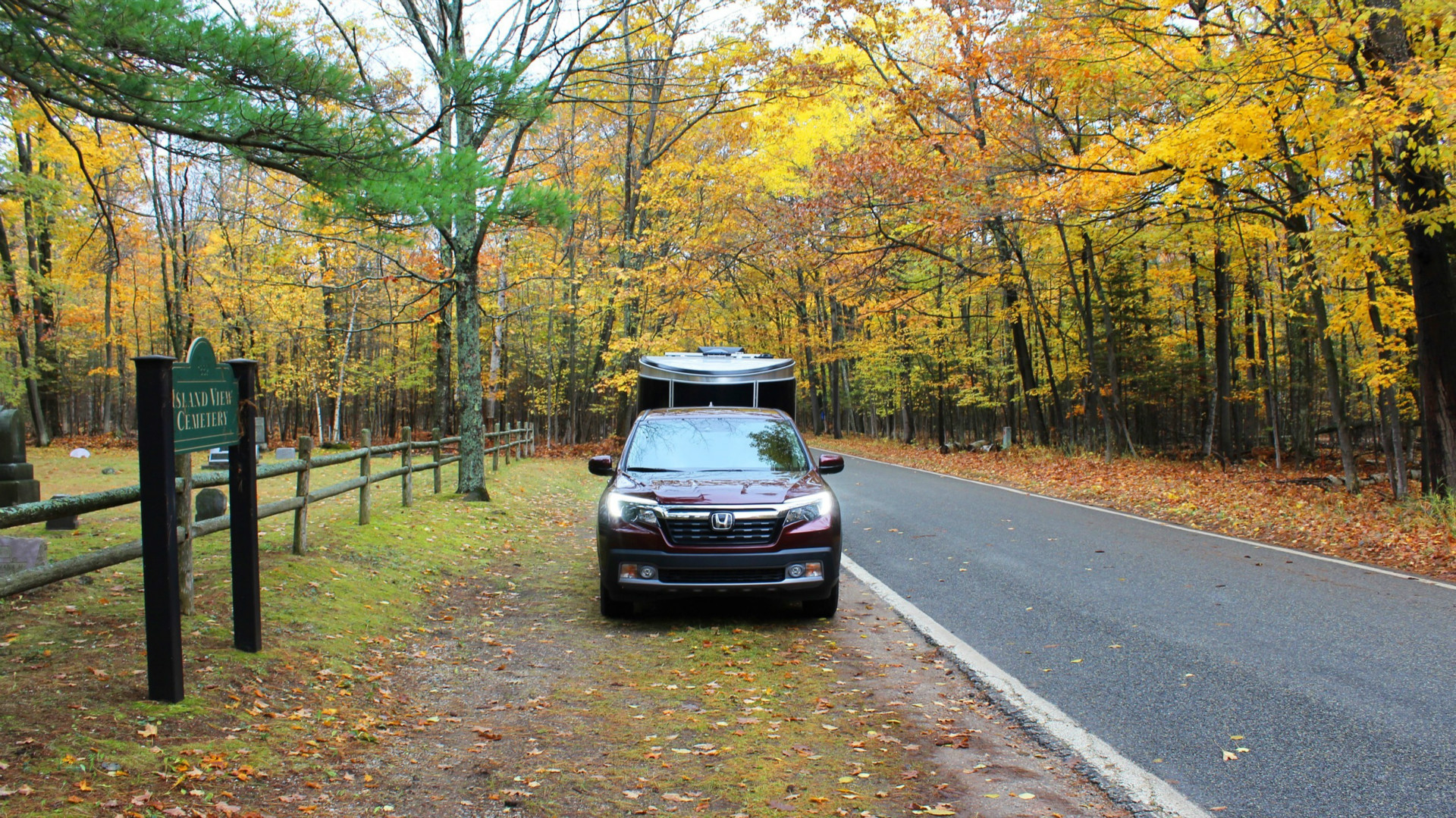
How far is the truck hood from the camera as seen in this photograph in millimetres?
6418

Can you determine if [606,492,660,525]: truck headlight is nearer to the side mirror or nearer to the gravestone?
the side mirror

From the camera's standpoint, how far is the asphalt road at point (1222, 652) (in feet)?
12.0

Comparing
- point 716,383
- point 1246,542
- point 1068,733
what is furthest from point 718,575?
point 1246,542

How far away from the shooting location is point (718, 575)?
6285 mm

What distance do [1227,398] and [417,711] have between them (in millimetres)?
22897

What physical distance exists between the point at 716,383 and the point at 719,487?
6.26 m

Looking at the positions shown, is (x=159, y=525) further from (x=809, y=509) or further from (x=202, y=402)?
(x=809, y=509)

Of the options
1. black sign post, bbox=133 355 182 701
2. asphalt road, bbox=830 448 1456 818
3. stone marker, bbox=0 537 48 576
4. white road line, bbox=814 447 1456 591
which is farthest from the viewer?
white road line, bbox=814 447 1456 591

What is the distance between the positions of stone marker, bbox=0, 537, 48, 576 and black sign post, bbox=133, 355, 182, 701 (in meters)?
2.77

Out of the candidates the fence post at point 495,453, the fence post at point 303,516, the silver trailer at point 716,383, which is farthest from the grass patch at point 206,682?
the fence post at point 495,453

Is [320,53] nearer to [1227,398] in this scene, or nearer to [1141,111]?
[1141,111]

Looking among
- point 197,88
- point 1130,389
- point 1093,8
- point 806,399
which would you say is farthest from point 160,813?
point 806,399

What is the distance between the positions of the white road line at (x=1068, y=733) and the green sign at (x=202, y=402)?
4641 mm

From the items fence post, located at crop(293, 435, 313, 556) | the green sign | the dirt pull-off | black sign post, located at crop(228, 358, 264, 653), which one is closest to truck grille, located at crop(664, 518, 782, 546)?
the dirt pull-off
